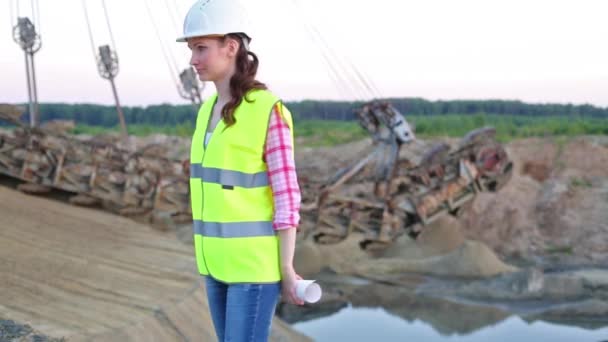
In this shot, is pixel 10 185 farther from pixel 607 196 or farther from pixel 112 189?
pixel 607 196

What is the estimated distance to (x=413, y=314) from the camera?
1224cm

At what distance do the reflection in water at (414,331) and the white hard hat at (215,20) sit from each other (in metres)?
8.44

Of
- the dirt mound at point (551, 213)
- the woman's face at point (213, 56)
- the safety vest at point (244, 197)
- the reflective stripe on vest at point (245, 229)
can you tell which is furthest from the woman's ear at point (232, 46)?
the dirt mound at point (551, 213)

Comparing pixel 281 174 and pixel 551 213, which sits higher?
pixel 281 174

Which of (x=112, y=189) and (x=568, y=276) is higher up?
(x=112, y=189)

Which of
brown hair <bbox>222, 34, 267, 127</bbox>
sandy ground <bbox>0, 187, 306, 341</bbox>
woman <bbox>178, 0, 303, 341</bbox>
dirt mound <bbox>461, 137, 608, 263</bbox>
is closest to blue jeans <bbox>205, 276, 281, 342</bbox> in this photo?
woman <bbox>178, 0, 303, 341</bbox>

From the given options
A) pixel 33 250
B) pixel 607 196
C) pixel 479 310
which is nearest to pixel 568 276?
pixel 479 310

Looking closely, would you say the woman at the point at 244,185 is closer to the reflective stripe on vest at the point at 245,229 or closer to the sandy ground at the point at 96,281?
the reflective stripe on vest at the point at 245,229

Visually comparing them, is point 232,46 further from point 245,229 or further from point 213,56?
point 245,229

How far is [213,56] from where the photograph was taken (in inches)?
96.8

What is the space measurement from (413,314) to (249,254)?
10243 mm

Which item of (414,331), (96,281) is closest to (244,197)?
(96,281)

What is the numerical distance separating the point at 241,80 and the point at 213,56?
12 centimetres

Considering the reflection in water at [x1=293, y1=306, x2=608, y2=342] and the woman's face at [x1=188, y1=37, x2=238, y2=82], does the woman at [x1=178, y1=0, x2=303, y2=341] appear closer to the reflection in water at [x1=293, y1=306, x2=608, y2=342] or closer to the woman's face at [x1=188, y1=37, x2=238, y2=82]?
the woman's face at [x1=188, y1=37, x2=238, y2=82]
